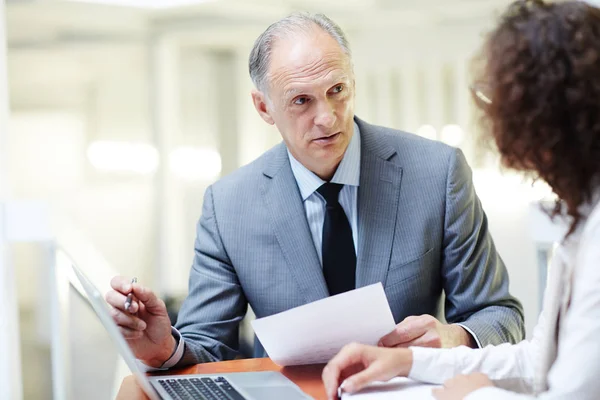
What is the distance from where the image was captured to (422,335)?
50.9 inches

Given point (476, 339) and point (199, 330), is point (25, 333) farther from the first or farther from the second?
point (476, 339)

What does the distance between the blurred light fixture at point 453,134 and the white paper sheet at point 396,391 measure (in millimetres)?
2612

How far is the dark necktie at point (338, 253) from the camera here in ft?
5.05

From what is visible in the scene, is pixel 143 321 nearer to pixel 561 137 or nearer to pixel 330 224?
pixel 330 224

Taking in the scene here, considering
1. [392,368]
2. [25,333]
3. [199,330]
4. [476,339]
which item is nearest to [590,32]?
[392,368]

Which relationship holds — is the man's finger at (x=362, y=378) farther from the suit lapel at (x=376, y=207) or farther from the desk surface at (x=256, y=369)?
the suit lapel at (x=376, y=207)

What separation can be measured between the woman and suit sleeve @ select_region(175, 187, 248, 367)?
702 mm

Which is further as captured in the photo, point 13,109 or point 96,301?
point 13,109

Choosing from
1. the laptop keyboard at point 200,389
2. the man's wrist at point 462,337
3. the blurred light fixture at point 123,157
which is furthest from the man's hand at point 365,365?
the blurred light fixture at point 123,157

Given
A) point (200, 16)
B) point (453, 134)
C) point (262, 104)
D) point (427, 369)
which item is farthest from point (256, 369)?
→ point (200, 16)

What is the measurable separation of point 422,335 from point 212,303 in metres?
0.49

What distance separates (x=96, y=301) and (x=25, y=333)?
9.71 feet

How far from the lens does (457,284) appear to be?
1.52 m

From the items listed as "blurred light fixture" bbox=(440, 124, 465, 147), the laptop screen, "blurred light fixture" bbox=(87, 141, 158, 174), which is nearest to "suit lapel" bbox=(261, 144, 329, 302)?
the laptop screen
